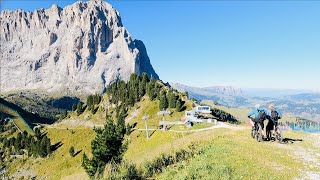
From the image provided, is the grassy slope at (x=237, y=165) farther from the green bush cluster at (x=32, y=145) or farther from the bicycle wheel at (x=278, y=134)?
the green bush cluster at (x=32, y=145)

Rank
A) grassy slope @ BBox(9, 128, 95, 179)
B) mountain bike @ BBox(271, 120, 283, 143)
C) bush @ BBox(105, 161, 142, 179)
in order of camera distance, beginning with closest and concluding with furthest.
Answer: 1. bush @ BBox(105, 161, 142, 179)
2. mountain bike @ BBox(271, 120, 283, 143)
3. grassy slope @ BBox(9, 128, 95, 179)

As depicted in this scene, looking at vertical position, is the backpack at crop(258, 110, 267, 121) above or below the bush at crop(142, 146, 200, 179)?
above

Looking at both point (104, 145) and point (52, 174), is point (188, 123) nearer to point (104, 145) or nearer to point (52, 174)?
point (104, 145)

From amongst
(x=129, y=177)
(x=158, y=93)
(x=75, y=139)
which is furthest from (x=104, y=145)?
(x=75, y=139)

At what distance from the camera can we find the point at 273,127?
35344mm

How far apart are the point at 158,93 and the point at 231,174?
136 meters

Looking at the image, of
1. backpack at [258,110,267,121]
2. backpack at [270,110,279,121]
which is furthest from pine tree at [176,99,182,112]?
backpack at [270,110,279,121]

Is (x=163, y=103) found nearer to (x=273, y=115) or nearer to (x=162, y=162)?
(x=273, y=115)

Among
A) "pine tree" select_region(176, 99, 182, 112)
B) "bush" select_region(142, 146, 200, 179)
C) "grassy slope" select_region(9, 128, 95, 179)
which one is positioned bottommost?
"grassy slope" select_region(9, 128, 95, 179)

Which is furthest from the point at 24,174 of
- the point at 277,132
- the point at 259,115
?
the point at 277,132

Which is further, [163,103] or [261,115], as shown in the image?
[163,103]

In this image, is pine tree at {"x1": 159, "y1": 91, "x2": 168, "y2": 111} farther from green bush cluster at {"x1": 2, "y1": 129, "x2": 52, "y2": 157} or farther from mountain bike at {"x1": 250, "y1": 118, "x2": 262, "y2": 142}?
mountain bike at {"x1": 250, "y1": 118, "x2": 262, "y2": 142}

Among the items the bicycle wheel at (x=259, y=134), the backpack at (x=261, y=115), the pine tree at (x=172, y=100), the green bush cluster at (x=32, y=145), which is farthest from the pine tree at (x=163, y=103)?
the backpack at (x=261, y=115)

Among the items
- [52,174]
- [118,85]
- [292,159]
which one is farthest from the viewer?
[118,85]
